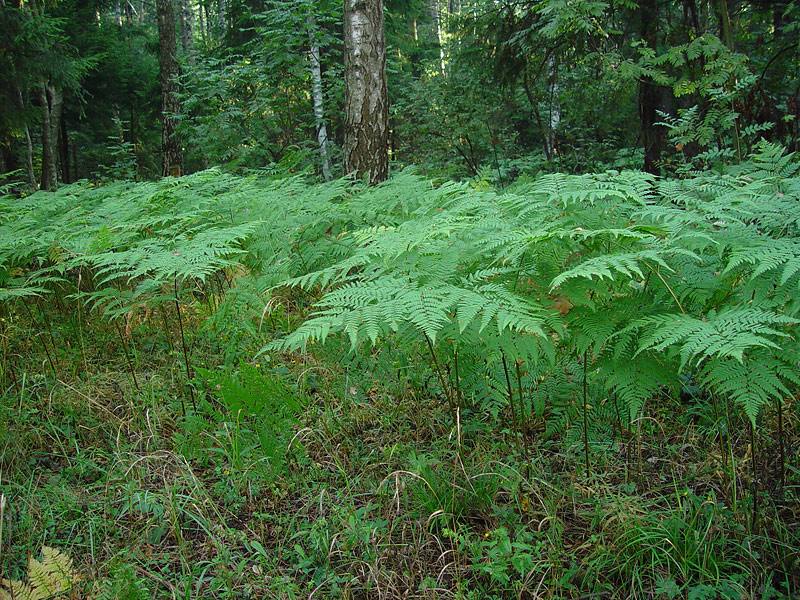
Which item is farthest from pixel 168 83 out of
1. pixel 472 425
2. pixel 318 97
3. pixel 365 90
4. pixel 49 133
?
pixel 472 425

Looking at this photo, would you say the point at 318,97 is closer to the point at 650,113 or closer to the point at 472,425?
the point at 650,113

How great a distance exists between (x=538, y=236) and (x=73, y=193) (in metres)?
5.77

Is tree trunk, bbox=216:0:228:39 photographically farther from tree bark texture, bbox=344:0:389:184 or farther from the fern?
the fern

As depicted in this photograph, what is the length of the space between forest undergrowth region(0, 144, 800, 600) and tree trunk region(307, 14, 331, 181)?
583cm

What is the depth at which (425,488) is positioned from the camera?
7.60ft

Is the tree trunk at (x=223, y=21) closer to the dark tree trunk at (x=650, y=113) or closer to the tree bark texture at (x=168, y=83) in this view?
the tree bark texture at (x=168, y=83)

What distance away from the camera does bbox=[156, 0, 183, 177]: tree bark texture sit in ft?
31.4

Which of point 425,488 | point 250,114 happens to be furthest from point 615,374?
point 250,114

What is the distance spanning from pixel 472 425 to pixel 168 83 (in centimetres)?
953

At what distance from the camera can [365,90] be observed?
5668mm

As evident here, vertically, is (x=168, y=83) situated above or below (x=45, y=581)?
above

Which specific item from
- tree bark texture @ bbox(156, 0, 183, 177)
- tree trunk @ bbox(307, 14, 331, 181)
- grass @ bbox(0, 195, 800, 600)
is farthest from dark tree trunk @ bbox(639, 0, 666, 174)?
tree bark texture @ bbox(156, 0, 183, 177)

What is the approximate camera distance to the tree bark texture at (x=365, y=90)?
5625mm

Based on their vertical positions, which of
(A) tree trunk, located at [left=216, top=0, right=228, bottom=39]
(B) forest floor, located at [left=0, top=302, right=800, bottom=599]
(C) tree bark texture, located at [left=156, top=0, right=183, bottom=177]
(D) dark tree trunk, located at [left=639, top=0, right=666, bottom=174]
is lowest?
(B) forest floor, located at [left=0, top=302, right=800, bottom=599]
